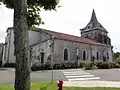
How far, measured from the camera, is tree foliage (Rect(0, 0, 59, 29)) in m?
11.2

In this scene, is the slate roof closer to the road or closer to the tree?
the road

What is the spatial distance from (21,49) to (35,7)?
5.32 meters

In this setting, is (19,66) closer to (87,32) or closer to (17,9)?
(17,9)

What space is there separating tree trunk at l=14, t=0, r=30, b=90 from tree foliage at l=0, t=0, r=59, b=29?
11.9 ft

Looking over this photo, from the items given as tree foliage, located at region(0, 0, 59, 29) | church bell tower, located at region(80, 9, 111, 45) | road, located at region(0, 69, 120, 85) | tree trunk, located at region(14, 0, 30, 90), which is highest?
church bell tower, located at region(80, 9, 111, 45)

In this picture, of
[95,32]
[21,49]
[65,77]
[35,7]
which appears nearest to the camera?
[21,49]

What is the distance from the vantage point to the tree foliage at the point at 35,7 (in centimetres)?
1125

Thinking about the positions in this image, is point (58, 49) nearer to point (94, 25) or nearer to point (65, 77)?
point (65, 77)

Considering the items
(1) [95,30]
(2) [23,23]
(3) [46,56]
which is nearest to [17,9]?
(2) [23,23]

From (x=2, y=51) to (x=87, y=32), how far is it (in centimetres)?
2368

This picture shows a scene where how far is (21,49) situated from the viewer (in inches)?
285

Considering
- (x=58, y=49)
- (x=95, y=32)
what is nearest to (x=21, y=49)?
(x=58, y=49)

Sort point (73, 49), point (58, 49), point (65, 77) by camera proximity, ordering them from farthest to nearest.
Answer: point (73, 49)
point (58, 49)
point (65, 77)

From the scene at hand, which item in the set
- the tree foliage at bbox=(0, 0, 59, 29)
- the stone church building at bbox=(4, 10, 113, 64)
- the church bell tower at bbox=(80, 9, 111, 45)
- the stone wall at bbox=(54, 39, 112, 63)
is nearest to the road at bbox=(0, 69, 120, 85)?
the tree foliage at bbox=(0, 0, 59, 29)
